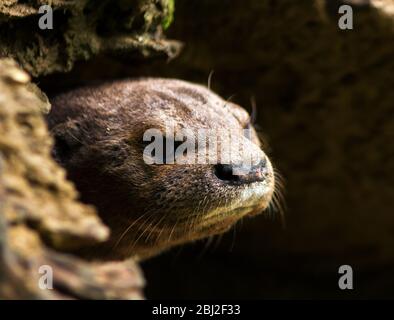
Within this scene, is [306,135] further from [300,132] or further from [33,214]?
[33,214]

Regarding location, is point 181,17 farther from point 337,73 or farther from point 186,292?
point 186,292

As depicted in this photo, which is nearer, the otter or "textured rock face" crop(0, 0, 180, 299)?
"textured rock face" crop(0, 0, 180, 299)

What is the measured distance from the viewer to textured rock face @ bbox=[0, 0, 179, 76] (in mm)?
3486

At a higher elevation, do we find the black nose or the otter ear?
the otter ear

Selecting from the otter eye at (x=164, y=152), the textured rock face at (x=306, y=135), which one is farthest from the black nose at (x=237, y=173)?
the textured rock face at (x=306, y=135)

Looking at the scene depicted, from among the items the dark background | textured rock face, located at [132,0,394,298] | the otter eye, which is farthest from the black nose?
textured rock face, located at [132,0,394,298]

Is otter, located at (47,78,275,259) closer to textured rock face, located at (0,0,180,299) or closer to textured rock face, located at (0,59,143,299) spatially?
textured rock face, located at (0,0,180,299)

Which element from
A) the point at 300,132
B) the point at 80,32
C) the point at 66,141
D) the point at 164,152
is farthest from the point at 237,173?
the point at 300,132

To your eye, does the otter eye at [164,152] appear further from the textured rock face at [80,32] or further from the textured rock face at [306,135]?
the textured rock face at [306,135]

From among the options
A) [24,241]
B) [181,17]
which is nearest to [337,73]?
[181,17]

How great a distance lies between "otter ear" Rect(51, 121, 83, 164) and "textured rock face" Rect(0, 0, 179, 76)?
0.33 meters

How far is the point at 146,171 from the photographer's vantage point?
11.8 ft

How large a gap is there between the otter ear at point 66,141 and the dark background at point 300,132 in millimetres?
522

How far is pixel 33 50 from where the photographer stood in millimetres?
3658
